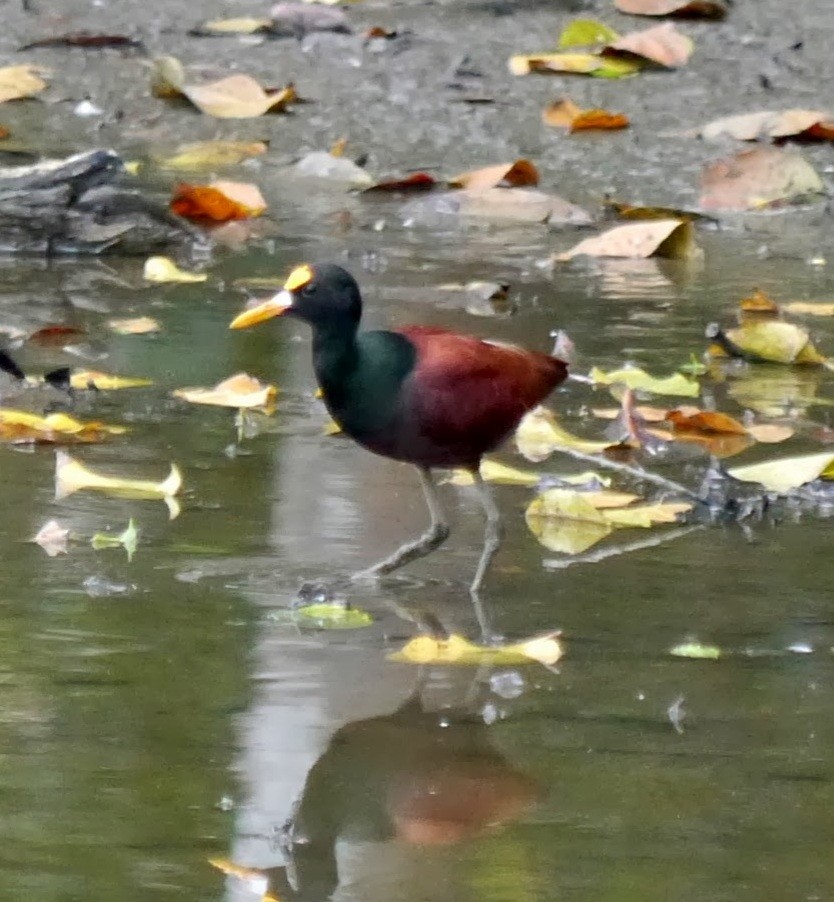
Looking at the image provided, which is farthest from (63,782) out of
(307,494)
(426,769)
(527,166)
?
(527,166)

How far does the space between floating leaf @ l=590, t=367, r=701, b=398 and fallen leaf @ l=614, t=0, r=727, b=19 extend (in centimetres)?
556

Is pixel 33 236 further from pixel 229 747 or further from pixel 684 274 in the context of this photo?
pixel 229 747

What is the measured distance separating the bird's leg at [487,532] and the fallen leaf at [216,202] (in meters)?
3.49

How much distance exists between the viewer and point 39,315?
22.9ft

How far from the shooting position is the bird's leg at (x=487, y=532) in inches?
188

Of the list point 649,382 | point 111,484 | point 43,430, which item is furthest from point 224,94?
point 111,484

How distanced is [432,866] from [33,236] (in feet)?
16.4

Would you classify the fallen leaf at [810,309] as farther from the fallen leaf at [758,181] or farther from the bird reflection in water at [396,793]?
the bird reflection in water at [396,793]

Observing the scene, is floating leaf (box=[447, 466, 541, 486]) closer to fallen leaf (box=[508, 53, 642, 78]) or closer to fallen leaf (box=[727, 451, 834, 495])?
fallen leaf (box=[727, 451, 834, 495])

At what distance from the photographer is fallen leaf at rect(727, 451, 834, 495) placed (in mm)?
5277

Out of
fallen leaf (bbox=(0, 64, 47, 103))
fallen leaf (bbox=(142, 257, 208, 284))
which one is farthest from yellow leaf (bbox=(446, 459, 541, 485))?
fallen leaf (bbox=(0, 64, 47, 103))

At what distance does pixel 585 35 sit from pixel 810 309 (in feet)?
13.8

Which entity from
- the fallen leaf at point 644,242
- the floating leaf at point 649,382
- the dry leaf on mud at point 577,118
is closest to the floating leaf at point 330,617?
the floating leaf at point 649,382

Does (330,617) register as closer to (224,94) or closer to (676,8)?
(224,94)
